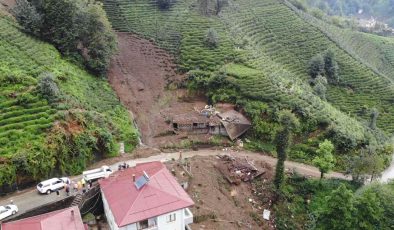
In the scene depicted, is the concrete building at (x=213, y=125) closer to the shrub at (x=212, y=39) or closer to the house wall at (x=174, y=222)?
the shrub at (x=212, y=39)

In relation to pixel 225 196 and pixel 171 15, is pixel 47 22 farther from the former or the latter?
pixel 225 196

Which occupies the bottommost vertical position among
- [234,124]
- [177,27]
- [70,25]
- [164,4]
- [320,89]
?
[234,124]

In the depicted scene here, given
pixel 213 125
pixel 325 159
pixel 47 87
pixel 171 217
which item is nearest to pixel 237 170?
pixel 213 125

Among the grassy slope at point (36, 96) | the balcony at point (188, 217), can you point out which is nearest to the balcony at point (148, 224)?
the balcony at point (188, 217)

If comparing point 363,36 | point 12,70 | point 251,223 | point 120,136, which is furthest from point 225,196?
point 363,36

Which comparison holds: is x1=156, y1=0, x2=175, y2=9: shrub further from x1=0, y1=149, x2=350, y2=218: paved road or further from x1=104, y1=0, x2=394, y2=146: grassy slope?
x1=0, y1=149, x2=350, y2=218: paved road

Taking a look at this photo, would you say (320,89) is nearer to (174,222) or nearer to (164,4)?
(164,4)
